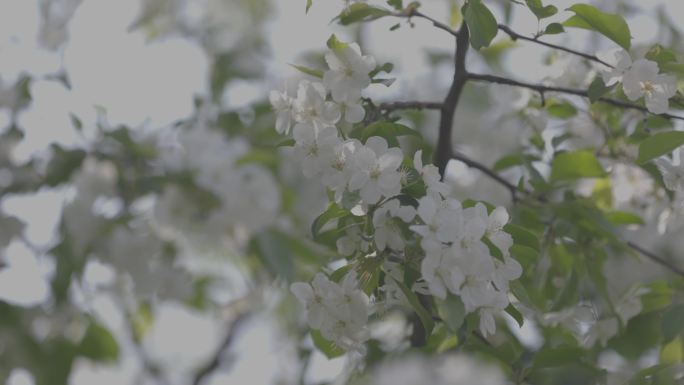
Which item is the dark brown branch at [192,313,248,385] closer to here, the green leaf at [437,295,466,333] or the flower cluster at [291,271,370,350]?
the flower cluster at [291,271,370,350]

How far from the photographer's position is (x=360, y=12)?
145cm

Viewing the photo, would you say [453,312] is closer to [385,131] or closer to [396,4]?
[385,131]

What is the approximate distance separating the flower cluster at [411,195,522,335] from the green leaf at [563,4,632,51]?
344 millimetres

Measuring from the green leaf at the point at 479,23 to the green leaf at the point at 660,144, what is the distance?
25cm

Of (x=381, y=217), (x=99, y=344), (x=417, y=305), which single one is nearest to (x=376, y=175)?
(x=381, y=217)

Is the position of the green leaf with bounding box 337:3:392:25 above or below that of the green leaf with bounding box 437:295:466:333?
above

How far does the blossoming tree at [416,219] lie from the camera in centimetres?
123

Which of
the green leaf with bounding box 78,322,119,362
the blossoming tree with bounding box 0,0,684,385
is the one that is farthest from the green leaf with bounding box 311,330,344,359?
the green leaf with bounding box 78,322,119,362

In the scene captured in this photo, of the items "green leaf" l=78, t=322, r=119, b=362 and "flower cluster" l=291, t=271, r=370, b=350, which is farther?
"green leaf" l=78, t=322, r=119, b=362

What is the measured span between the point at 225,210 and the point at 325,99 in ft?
4.05

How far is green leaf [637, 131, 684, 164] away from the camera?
1.37 meters

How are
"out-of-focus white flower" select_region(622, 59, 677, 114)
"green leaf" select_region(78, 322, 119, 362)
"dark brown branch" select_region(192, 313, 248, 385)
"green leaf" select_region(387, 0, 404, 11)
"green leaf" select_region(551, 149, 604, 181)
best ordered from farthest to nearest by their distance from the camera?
"dark brown branch" select_region(192, 313, 248, 385) → "green leaf" select_region(78, 322, 119, 362) → "green leaf" select_region(551, 149, 604, 181) → "green leaf" select_region(387, 0, 404, 11) → "out-of-focus white flower" select_region(622, 59, 677, 114)

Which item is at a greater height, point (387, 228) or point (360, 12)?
point (360, 12)

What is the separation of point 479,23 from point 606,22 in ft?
0.60
